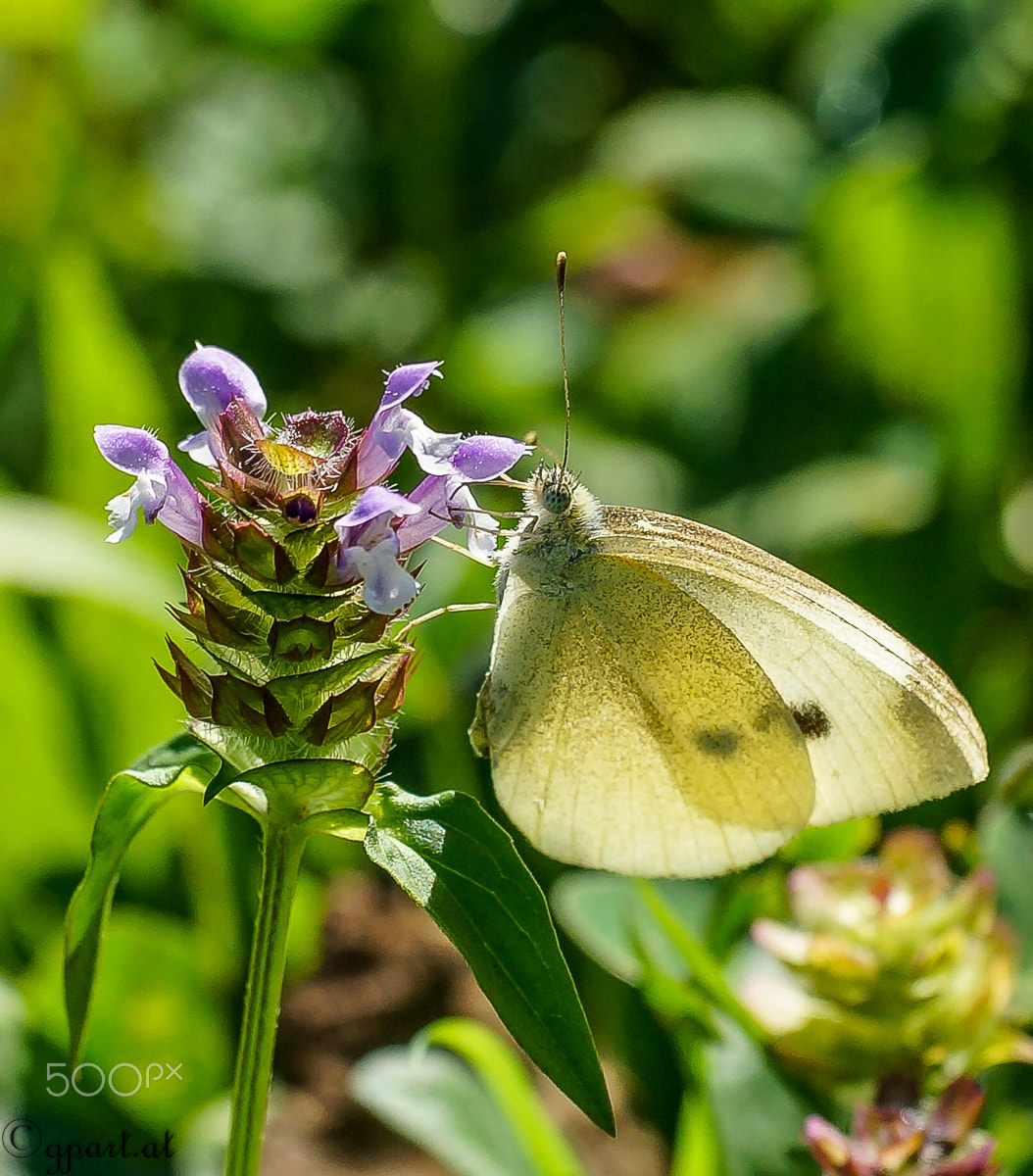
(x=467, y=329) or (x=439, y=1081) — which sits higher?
(x=467, y=329)

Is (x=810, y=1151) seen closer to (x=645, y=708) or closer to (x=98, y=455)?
(x=645, y=708)

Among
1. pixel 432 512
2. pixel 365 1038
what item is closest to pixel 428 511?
pixel 432 512

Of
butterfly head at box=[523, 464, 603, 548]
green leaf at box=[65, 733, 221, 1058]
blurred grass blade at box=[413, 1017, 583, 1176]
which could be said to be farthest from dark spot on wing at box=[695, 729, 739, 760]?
green leaf at box=[65, 733, 221, 1058]

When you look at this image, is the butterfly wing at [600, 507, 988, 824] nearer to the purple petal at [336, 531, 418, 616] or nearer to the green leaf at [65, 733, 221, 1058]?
the purple petal at [336, 531, 418, 616]

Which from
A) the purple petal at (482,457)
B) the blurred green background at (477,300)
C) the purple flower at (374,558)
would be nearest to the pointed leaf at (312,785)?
the purple flower at (374,558)

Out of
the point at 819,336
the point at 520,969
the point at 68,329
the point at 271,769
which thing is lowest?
the point at 520,969

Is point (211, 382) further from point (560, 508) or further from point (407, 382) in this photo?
point (560, 508)

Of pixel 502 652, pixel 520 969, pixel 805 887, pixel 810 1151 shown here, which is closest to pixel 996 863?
pixel 805 887
